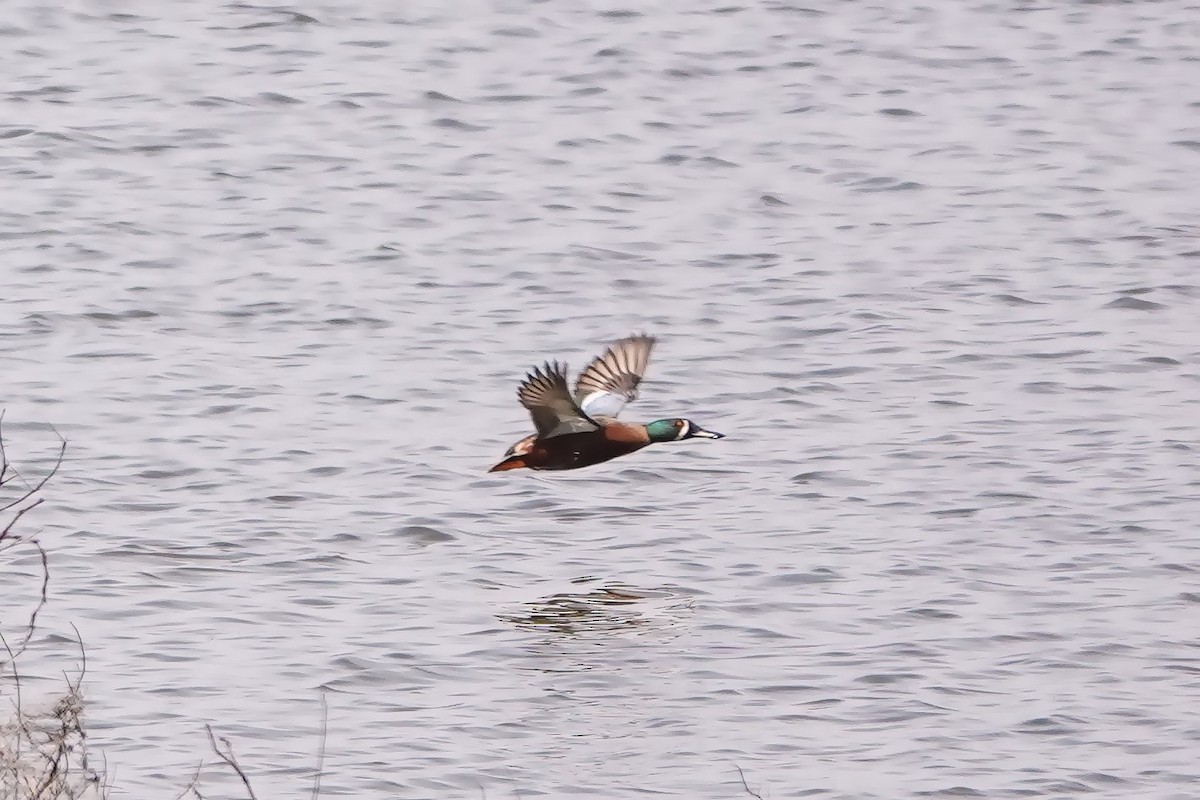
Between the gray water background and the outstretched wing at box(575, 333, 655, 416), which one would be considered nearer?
the gray water background

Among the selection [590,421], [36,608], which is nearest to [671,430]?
[590,421]

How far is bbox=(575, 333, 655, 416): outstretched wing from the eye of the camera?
988 centimetres

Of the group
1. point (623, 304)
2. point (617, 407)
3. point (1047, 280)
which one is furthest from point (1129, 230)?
point (617, 407)

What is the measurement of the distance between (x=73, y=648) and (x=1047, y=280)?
7.42 m

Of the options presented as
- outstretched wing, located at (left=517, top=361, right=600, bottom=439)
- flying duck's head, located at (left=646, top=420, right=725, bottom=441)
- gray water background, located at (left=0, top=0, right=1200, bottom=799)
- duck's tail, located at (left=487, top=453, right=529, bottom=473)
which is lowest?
gray water background, located at (left=0, top=0, right=1200, bottom=799)

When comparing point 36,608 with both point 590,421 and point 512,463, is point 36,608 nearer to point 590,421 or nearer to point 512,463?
point 512,463

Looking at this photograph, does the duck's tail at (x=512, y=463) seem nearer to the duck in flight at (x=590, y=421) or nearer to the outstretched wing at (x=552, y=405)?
the duck in flight at (x=590, y=421)

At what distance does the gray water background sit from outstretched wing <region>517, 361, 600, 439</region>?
0.58 m

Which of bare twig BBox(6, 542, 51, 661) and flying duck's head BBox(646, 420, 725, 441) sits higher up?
bare twig BBox(6, 542, 51, 661)

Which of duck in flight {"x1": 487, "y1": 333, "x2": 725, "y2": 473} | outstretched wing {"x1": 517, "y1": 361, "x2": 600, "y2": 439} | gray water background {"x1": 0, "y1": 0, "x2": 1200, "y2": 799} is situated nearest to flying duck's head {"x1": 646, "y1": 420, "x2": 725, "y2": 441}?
duck in flight {"x1": 487, "y1": 333, "x2": 725, "y2": 473}

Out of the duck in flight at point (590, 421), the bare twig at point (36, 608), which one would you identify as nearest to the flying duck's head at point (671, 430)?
the duck in flight at point (590, 421)

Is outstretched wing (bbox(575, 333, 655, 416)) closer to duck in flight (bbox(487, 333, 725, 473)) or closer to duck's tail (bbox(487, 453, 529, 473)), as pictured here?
duck in flight (bbox(487, 333, 725, 473))

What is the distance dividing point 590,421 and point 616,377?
0.62 m

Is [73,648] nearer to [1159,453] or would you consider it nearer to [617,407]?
[617,407]
